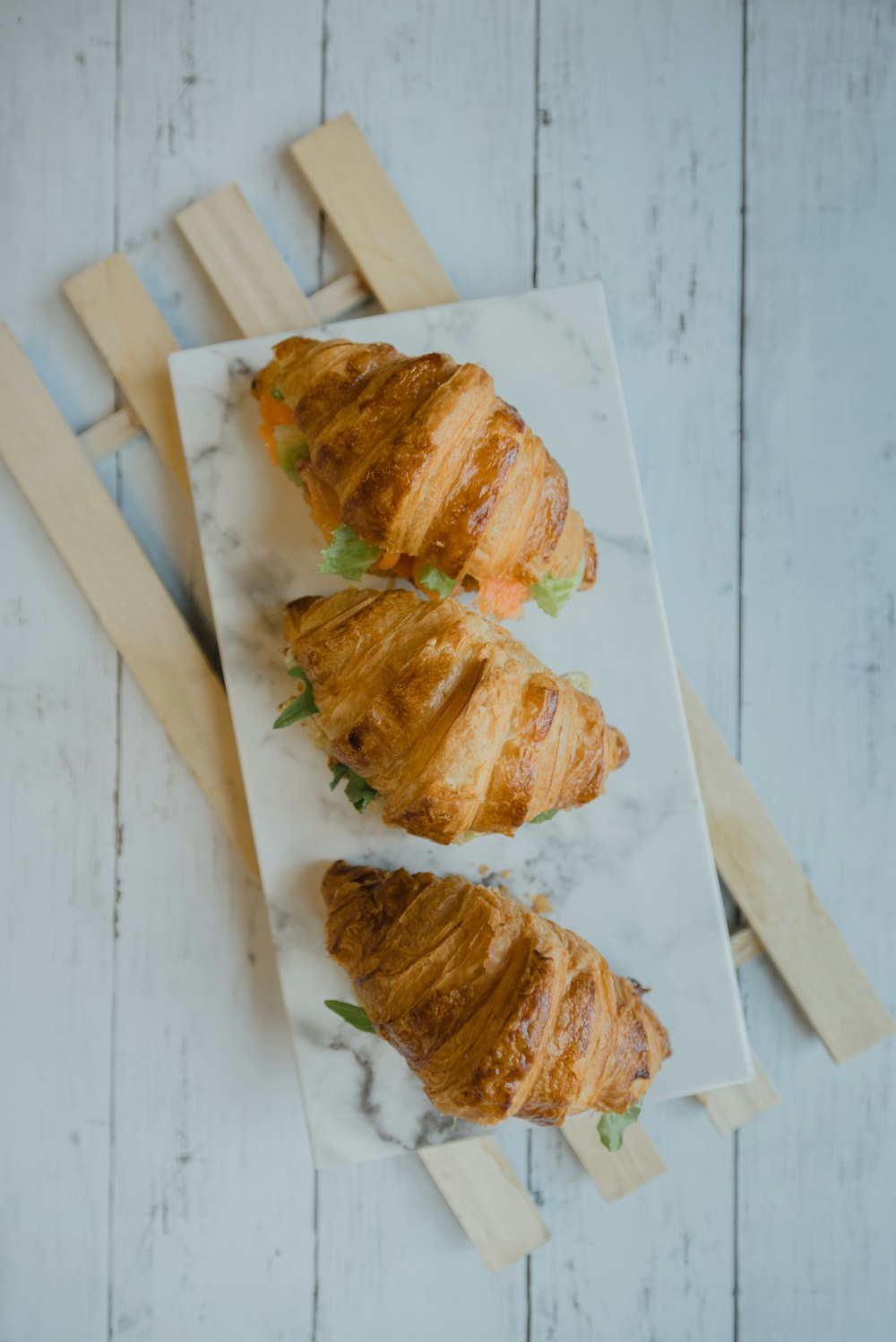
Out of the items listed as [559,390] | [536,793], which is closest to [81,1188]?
[536,793]

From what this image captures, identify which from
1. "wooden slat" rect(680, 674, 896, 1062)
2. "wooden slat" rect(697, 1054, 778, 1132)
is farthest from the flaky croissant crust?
"wooden slat" rect(697, 1054, 778, 1132)

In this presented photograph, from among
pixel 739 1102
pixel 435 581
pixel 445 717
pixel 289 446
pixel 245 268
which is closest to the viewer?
pixel 445 717

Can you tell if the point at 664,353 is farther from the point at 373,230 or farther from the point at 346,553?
the point at 346,553

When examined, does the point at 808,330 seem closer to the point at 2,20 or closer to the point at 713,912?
the point at 713,912

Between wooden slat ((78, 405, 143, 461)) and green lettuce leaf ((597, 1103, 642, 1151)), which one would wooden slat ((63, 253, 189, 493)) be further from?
green lettuce leaf ((597, 1103, 642, 1151))

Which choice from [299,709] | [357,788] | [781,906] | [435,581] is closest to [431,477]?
[435,581]
